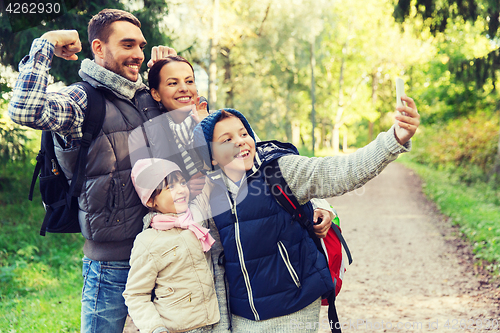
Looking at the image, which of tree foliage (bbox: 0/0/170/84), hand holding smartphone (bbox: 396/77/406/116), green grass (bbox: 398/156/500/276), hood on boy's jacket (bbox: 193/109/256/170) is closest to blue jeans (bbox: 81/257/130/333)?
hood on boy's jacket (bbox: 193/109/256/170)

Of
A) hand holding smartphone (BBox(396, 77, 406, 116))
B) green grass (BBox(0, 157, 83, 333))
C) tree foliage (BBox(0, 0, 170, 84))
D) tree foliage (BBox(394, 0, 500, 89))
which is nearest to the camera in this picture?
hand holding smartphone (BBox(396, 77, 406, 116))

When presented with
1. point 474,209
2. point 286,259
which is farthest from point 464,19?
point 286,259

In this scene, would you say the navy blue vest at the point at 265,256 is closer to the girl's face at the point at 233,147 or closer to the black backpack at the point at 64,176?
the girl's face at the point at 233,147

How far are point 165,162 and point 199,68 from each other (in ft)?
55.6

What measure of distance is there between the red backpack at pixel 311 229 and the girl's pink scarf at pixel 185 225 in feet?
1.36

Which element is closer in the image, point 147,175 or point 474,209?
point 147,175

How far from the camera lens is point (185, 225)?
196 cm

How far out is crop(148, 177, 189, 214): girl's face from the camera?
6.42 ft

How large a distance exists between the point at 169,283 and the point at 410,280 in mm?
4827

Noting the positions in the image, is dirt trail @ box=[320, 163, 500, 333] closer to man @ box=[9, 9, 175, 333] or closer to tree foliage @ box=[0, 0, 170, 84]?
man @ box=[9, 9, 175, 333]

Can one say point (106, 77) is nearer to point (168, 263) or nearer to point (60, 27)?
point (168, 263)

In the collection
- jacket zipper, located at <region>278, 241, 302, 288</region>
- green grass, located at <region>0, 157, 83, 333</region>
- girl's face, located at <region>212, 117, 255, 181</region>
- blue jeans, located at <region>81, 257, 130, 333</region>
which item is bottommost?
green grass, located at <region>0, 157, 83, 333</region>

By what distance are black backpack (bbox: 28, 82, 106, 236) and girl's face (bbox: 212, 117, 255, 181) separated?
0.60 meters

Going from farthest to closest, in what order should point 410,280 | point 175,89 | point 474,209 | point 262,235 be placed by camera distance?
1. point 474,209
2. point 410,280
3. point 175,89
4. point 262,235
